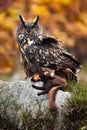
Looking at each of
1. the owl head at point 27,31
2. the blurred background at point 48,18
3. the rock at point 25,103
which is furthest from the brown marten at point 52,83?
the blurred background at point 48,18

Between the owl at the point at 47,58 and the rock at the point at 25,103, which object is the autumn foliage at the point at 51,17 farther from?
the rock at the point at 25,103

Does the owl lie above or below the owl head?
below

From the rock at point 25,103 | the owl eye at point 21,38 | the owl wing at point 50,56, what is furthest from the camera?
the owl eye at point 21,38

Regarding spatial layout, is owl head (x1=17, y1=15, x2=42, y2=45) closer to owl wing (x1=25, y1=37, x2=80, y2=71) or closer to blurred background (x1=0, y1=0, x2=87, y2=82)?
owl wing (x1=25, y1=37, x2=80, y2=71)

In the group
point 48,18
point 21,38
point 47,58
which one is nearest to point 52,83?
point 47,58

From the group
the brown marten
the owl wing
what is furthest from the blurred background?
the brown marten

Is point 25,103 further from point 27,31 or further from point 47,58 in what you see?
point 27,31
